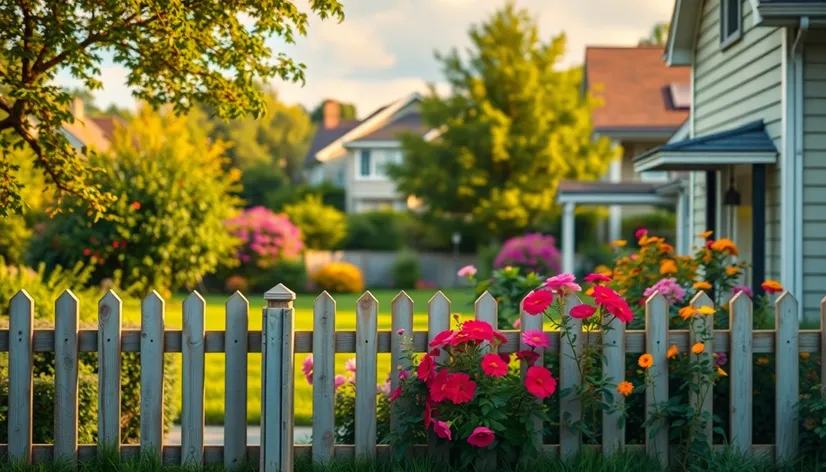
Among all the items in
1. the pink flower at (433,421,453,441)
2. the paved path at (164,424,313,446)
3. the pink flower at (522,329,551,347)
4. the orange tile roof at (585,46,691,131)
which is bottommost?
the paved path at (164,424,313,446)

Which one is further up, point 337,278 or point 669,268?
point 669,268

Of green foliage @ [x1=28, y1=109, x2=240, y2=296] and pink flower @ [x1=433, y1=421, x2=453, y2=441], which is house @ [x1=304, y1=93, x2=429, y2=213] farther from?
pink flower @ [x1=433, y1=421, x2=453, y2=441]

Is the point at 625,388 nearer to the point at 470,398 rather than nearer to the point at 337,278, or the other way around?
the point at 470,398

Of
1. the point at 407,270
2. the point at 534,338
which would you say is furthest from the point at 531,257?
the point at 534,338

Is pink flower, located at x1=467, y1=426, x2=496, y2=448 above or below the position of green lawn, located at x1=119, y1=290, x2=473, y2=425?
above

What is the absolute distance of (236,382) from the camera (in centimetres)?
538

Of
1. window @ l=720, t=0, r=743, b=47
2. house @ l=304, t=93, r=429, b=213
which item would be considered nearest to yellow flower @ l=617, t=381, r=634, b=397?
window @ l=720, t=0, r=743, b=47

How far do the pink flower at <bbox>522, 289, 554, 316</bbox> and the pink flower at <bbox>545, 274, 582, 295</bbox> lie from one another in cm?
9

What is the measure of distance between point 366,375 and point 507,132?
1015 inches

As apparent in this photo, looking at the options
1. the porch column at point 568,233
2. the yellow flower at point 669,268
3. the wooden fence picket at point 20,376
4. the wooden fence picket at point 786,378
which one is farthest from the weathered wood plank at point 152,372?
the porch column at point 568,233

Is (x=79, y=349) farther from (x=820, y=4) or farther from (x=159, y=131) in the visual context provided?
(x=159, y=131)

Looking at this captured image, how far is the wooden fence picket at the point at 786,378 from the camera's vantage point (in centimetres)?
548

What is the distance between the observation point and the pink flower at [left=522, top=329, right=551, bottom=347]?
5234 millimetres

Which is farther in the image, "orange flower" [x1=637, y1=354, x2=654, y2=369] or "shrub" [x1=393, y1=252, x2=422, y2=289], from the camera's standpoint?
"shrub" [x1=393, y1=252, x2=422, y2=289]
